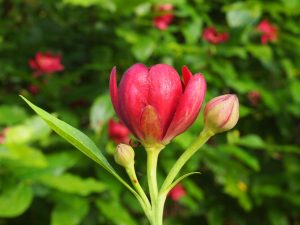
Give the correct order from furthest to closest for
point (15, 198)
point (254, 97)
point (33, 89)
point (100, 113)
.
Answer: point (254, 97) < point (33, 89) < point (100, 113) < point (15, 198)

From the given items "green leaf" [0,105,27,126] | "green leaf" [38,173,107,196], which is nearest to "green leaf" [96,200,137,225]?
"green leaf" [38,173,107,196]

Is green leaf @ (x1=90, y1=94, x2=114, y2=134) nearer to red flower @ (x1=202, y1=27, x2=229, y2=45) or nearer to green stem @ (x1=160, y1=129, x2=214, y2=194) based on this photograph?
red flower @ (x1=202, y1=27, x2=229, y2=45)

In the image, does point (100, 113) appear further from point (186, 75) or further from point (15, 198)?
point (186, 75)

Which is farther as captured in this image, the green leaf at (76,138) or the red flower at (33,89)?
the red flower at (33,89)

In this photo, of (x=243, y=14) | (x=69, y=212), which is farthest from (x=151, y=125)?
(x=243, y=14)

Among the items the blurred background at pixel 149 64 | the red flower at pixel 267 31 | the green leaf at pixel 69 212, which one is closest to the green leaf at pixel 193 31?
the blurred background at pixel 149 64

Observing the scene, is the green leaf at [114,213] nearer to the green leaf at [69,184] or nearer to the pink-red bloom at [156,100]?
the green leaf at [69,184]

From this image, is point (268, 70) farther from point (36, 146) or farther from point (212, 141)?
point (36, 146)
